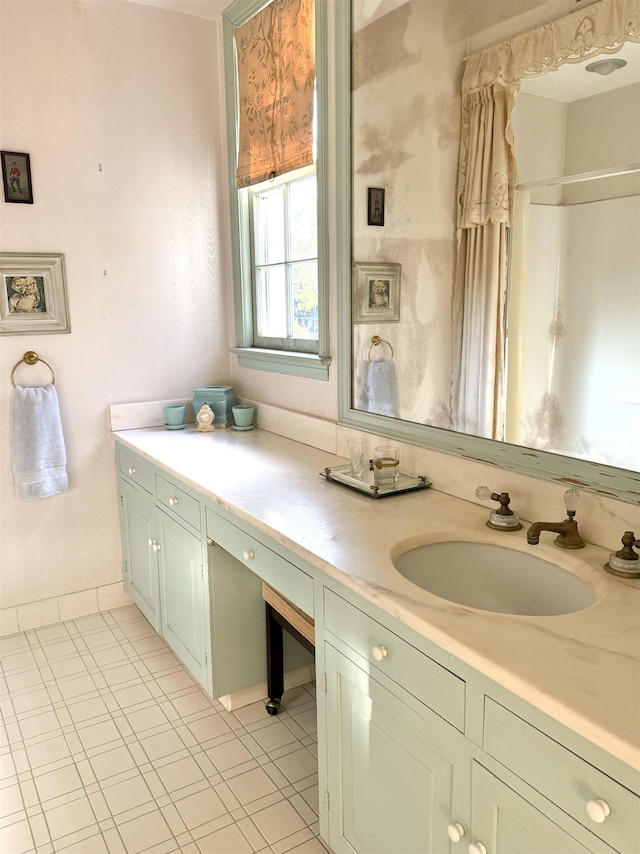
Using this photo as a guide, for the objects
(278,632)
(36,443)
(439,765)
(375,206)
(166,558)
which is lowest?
(278,632)

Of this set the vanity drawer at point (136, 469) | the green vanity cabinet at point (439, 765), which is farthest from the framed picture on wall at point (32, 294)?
the green vanity cabinet at point (439, 765)

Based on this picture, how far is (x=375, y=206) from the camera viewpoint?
2193 mm

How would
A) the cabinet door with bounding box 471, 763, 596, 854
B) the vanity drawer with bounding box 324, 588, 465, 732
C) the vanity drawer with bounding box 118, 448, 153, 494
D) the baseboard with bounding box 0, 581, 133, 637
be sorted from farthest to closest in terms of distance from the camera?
the baseboard with bounding box 0, 581, 133, 637
the vanity drawer with bounding box 118, 448, 153, 494
the vanity drawer with bounding box 324, 588, 465, 732
the cabinet door with bounding box 471, 763, 596, 854

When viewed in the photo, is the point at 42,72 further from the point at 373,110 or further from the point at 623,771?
the point at 623,771

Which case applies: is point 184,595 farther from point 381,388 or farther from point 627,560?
point 627,560

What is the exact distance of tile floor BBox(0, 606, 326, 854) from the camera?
1.82m

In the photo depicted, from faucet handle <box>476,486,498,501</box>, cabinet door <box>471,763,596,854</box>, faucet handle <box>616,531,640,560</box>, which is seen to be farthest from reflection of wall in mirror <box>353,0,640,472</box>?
cabinet door <box>471,763,596,854</box>

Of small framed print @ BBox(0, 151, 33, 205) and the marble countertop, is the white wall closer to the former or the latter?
small framed print @ BBox(0, 151, 33, 205)

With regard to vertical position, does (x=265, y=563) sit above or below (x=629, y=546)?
below

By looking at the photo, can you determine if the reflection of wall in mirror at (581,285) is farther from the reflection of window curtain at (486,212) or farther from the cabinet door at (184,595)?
the cabinet door at (184,595)

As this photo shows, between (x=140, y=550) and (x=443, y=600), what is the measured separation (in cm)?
190

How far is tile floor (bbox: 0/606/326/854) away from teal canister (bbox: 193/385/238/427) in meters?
1.04

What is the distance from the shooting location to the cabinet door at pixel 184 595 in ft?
7.38

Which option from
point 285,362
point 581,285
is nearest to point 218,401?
point 285,362
